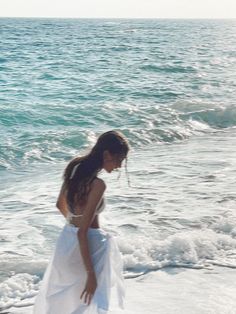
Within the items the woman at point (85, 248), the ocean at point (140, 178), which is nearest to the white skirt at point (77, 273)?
the woman at point (85, 248)

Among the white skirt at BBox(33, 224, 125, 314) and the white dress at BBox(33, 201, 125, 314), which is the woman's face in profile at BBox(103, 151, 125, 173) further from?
the white skirt at BBox(33, 224, 125, 314)

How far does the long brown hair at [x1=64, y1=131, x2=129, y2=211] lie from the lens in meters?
3.68

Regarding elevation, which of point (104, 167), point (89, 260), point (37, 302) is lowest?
point (37, 302)

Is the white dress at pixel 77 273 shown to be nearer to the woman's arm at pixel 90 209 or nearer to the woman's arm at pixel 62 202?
the woman's arm at pixel 90 209

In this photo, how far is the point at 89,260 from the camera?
3.74m

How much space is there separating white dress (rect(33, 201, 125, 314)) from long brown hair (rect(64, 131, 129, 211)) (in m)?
0.16

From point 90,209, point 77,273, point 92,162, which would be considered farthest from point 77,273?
point 92,162

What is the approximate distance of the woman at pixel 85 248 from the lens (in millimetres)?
3686

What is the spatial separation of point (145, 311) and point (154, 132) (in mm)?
10889

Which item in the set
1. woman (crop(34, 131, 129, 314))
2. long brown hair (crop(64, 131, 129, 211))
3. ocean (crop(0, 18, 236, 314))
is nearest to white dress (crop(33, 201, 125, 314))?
woman (crop(34, 131, 129, 314))

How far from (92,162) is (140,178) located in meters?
6.85

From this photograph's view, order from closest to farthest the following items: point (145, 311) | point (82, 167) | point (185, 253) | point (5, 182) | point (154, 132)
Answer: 1. point (82, 167)
2. point (145, 311)
3. point (185, 253)
4. point (5, 182)
5. point (154, 132)

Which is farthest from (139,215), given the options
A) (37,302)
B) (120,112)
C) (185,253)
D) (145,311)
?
(120,112)

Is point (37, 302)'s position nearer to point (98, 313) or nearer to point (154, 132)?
point (98, 313)
